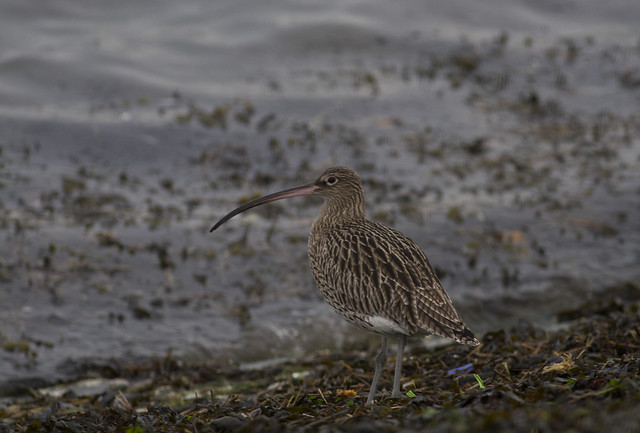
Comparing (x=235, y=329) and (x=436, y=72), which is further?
(x=436, y=72)

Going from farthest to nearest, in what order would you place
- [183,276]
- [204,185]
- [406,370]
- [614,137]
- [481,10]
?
1. [481,10]
2. [614,137]
3. [204,185]
4. [183,276]
5. [406,370]

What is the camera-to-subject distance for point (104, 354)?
7066 mm

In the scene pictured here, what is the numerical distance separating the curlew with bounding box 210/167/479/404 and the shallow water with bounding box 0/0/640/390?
2076 mm

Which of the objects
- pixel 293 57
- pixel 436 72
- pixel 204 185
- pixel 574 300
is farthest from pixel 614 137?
pixel 204 185

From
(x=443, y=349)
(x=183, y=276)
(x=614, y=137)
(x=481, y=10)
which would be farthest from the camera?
(x=481, y=10)

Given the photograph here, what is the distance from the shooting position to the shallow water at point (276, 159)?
7.82 meters

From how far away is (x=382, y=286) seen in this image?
17.1 ft

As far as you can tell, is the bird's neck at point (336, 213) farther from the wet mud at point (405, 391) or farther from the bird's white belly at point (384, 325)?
the wet mud at point (405, 391)

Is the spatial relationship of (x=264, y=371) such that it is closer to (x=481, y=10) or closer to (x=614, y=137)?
(x=614, y=137)

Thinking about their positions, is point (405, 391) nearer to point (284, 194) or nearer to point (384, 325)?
point (384, 325)

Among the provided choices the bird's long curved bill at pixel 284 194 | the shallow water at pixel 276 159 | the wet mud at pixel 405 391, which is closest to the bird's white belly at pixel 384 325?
the wet mud at pixel 405 391

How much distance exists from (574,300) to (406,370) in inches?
123

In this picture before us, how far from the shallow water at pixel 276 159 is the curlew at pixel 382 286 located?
2076mm

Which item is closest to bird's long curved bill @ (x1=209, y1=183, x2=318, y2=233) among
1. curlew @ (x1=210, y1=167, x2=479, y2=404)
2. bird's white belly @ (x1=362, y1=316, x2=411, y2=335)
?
curlew @ (x1=210, y1=167, x2=479, y2=404)
